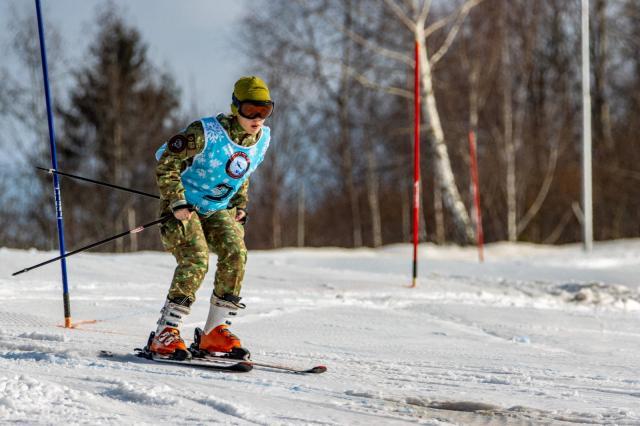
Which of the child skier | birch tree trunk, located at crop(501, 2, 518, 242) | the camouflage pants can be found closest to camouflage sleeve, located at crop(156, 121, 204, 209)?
the child skier

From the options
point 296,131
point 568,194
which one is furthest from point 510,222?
point 296,131

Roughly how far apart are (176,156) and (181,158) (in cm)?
3

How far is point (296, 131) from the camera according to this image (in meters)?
25.7

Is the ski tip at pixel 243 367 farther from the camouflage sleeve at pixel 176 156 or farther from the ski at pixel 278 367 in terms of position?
the camouflage sleeve at pixel 176 156

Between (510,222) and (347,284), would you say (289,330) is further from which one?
(510,222)

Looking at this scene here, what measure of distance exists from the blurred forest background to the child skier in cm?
1405

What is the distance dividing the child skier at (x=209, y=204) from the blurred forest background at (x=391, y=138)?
14052mm

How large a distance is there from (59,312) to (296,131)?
2029 centimetres

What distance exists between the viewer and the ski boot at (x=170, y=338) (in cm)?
396

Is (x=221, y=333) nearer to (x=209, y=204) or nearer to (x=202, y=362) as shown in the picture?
(x=202, y=362)

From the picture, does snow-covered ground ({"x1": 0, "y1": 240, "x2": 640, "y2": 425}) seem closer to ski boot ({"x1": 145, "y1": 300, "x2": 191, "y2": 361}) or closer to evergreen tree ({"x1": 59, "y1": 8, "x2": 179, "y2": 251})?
ski boot ({"x1": 145, "y1": 300, "x2": 191, "y2": 361})

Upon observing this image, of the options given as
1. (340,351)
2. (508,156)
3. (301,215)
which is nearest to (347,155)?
(301,215)

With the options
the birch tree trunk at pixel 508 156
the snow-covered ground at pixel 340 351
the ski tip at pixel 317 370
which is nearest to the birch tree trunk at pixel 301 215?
the birch tree trunk at pixel 508 156

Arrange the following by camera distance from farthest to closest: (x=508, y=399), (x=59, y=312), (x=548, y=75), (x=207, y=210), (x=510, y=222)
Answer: (x=548, y=75) < (x=510, y=222) < (x=59, y=312) < (x=207, y=210) < (x=508, y=399)
